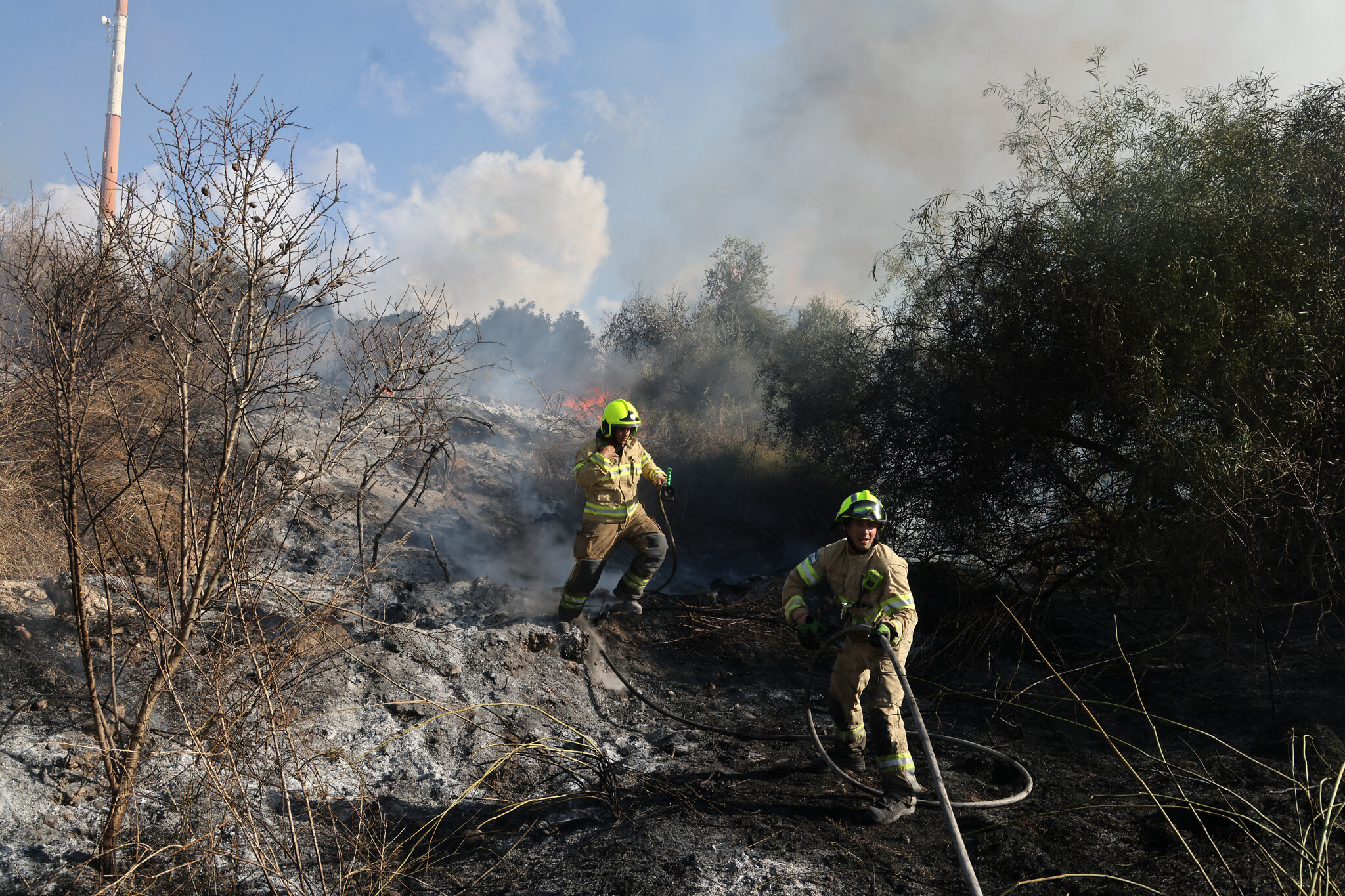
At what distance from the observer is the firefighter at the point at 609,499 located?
645 cm

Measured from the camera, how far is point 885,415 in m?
10.4

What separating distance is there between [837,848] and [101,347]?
347 inches

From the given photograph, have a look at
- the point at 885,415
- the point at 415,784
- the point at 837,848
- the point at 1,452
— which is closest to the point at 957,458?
the point at 885,415

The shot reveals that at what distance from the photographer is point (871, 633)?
3.99 m

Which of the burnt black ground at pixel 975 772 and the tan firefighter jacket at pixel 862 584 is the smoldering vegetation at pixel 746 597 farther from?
the tan firefighter jacket at pixel 862 584

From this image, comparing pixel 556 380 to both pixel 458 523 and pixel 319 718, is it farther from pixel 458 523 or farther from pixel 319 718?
pixel 319 718

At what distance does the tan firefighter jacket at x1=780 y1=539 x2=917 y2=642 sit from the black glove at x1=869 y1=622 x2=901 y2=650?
0.6 inches

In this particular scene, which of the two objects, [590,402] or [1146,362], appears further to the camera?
[590,402]

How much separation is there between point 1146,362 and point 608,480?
16.1 feet

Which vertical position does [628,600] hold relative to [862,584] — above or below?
below

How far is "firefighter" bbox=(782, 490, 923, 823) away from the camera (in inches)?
159

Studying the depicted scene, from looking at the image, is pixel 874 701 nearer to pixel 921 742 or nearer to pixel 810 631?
pixel 921 742

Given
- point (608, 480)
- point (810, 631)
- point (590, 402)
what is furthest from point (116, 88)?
point (810, 631)

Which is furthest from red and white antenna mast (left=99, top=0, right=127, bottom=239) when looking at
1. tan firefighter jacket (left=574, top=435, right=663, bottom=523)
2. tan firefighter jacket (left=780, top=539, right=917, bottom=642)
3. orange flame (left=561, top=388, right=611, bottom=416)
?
tan firefighter jacket (left=780, top=539, right=917, bottom=642)
